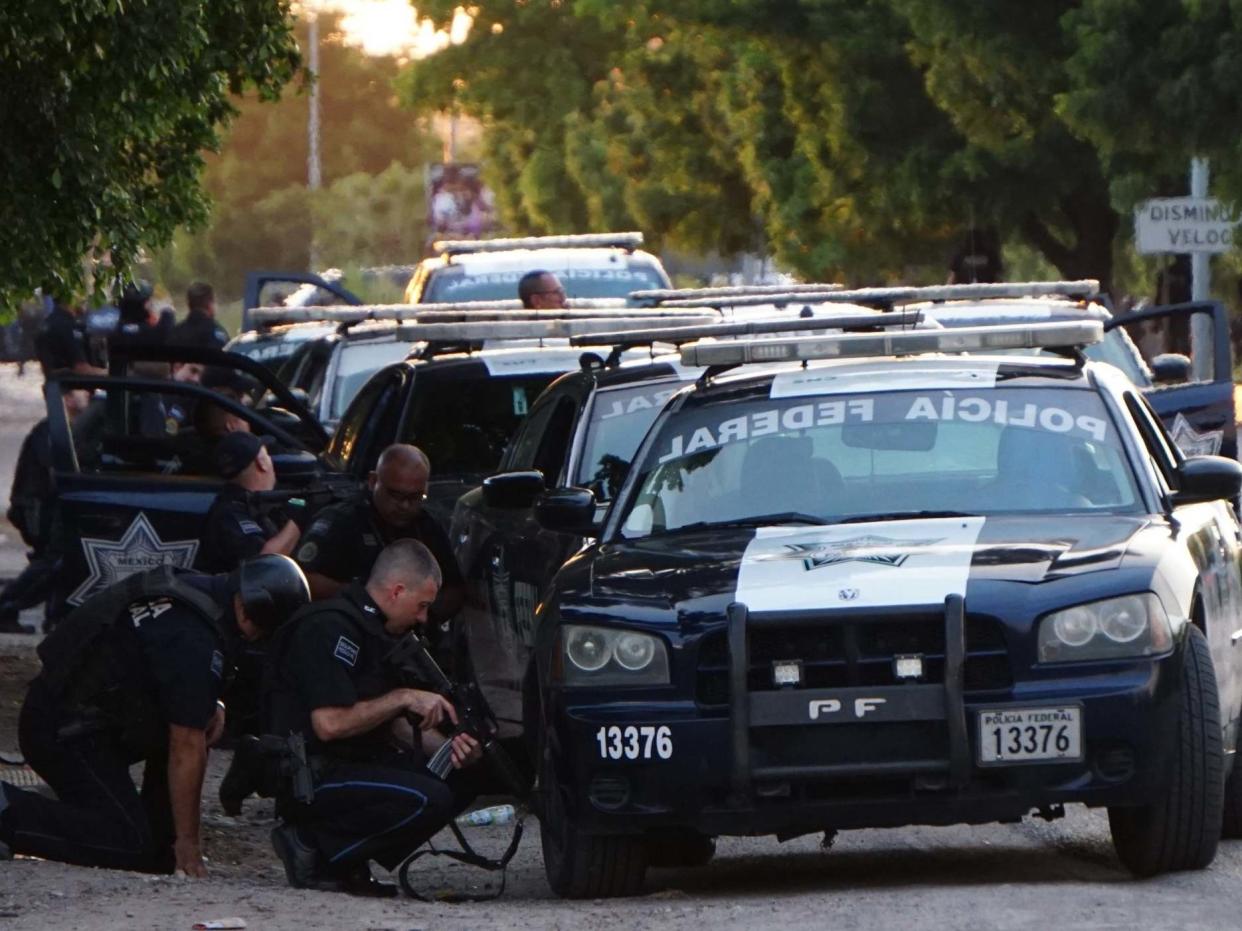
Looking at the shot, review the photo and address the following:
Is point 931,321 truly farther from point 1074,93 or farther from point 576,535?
point 1074,93

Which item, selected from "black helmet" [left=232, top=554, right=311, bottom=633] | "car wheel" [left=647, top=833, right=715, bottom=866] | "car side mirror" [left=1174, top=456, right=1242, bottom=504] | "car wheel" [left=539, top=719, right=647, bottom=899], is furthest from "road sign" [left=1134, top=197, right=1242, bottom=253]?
"car wheel" [left=539, top=719, right=647, bottom=899]

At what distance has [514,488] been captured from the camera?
398 inches

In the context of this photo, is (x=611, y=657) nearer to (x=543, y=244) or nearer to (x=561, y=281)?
(x=543, y=244)

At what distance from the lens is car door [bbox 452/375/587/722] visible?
1027 cm

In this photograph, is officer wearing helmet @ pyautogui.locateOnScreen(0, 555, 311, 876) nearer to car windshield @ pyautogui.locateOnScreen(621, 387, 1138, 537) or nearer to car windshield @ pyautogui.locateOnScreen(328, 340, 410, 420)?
car windshield @ pyautogui.locateOnScreen(621, 387, 1138, 537)

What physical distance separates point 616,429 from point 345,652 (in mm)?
2562

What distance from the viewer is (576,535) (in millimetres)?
9695

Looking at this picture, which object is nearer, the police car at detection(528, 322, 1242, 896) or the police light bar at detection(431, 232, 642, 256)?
the police car at detection(528, 322, 1242, 896)

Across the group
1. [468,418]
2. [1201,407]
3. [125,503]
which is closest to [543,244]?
[468,418]

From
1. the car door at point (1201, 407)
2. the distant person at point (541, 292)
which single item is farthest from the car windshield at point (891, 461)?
the distant person at point (541, 292)

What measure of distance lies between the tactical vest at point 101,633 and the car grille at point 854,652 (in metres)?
1.85

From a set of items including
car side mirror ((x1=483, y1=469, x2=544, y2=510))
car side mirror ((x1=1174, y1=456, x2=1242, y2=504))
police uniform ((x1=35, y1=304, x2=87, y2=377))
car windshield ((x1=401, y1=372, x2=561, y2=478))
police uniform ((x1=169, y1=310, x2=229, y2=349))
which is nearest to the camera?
car side mirror ((x1=1174, y1=456, x2=1242, y2=504))

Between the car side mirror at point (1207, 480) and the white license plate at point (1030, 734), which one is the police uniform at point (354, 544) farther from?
the white license plate at point (1030, 734)

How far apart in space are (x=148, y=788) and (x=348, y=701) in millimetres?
1160
